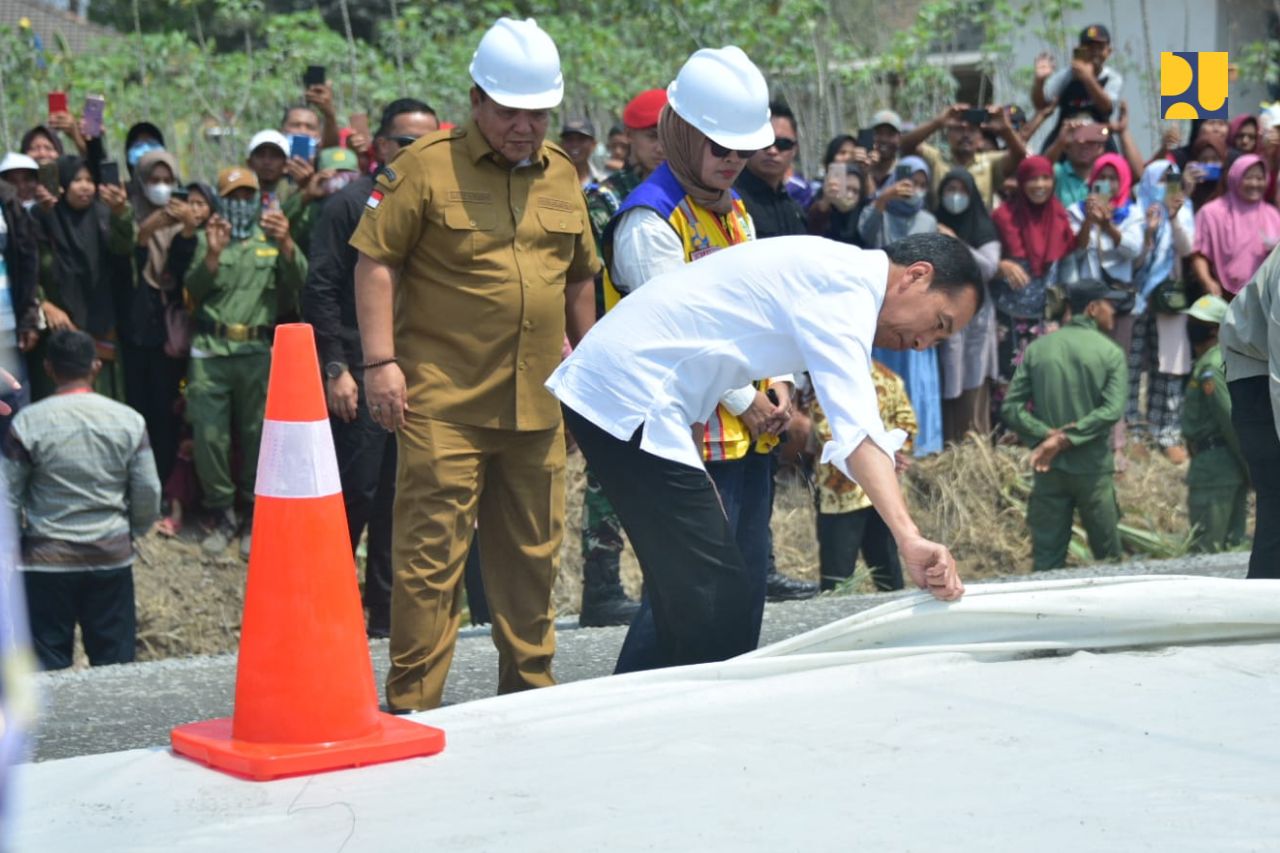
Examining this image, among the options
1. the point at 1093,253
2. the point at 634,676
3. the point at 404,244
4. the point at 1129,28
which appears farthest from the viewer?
the point at 1129,28

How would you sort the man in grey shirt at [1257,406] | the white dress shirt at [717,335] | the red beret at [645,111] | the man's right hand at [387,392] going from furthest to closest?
the red beret at [645,111]
the man in grey shirt at [1257,406]
the man's right hand at [387,392]
the white dress shirt at [717,335]

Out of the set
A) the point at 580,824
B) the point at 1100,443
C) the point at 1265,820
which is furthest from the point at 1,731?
the point at 1100,443

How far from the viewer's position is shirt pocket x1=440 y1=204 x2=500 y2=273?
191 inches

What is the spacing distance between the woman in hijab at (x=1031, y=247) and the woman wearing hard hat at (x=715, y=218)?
16.6ft

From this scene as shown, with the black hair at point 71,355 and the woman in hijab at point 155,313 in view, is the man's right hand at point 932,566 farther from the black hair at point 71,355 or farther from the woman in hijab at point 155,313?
the woman in hijab at point 155,313

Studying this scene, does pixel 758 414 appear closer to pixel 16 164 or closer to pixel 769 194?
pixel 769 194

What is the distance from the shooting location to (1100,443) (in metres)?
8.34

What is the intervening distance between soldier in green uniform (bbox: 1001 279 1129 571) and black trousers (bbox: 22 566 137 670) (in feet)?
13.5

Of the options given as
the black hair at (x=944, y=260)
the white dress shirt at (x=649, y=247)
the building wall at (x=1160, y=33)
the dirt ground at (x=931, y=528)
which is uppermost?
the building wall at (x=1160, y=33)

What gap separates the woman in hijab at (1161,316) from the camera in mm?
10016

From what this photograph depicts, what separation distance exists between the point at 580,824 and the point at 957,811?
0.67 m

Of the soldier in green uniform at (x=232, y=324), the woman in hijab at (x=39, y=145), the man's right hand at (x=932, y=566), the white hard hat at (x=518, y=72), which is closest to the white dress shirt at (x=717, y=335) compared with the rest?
the man's right hand at (x=932, y=566)

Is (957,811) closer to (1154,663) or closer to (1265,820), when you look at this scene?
(1265,820)

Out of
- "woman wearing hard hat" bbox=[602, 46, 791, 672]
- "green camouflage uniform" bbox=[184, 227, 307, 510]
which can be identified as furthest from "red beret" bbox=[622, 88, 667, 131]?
"green camouflage uniform" bbox=[184, 227, 307, 510]
